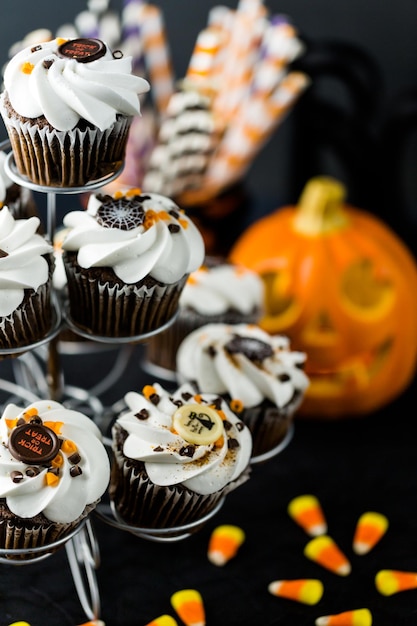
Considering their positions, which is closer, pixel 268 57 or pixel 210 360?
pixel 210 360

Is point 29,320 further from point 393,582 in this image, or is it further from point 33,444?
point 393,582

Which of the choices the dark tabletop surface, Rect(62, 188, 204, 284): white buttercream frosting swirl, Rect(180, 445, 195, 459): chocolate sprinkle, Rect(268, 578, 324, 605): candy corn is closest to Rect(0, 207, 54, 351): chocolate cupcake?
Rect(62, 188, 204, 284): white buttercream frosting swirl

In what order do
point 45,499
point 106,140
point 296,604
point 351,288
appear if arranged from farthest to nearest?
point 351,288 < point 296,604 < point 106,140 < point 45,499

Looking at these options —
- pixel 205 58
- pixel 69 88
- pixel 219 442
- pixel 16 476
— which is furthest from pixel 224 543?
pixel 205 58

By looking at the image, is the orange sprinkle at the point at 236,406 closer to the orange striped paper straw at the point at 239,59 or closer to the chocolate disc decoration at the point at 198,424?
the chocolate disc decoration at the point at 198,424

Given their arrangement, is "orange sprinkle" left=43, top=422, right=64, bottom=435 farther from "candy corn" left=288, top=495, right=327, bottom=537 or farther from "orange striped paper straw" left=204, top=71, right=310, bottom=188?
"orange striped paper straw" left=204, top=71, right=310, bottom=188

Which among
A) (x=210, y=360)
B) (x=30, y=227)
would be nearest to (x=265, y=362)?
(x=210, y=360)

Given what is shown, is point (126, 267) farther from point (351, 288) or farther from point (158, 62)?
point (158, 62)
